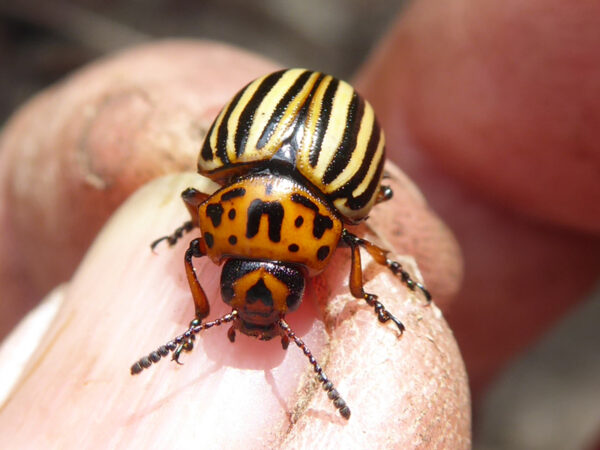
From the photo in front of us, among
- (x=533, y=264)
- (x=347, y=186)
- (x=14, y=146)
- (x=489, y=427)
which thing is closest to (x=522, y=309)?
(x=533, y=264)

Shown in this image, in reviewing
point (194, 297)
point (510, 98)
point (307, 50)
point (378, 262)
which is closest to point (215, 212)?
point (194, 297)

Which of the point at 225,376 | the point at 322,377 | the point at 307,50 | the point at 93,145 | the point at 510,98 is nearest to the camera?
the point at 322,377

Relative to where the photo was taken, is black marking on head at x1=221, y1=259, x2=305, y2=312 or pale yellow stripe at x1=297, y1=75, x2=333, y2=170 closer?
black marking on head at x1=221, y1=259, x2=305, y2=312

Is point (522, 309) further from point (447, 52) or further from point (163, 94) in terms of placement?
point (163, 94)

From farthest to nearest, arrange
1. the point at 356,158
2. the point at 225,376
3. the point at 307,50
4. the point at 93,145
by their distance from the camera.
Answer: the point at 307,50
the point at 93,145
the point at 356,158
the point at 225,376

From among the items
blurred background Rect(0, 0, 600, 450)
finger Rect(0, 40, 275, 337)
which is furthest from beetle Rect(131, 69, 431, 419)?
blurred background Rect(0, 0, 600, 450)

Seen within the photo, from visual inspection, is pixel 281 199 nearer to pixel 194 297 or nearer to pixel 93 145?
pixel 194 297

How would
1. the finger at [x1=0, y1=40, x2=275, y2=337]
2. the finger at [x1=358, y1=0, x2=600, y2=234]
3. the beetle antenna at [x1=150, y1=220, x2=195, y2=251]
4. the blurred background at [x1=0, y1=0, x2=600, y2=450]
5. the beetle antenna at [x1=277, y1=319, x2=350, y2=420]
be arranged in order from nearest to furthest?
the beetle antenna at [x1=277, y1=319, x2=350, y2=420]
the beetle antenna at [x1=150, y1=220, x2=195, y2=251]
the finger at [x1=0, y1=40, x2=275, y2=337]
the finger at [x1=358, y1=0, x2=600, y2=234]
the blurred background at [x1=0, y1=0, x2=600, y2=450]

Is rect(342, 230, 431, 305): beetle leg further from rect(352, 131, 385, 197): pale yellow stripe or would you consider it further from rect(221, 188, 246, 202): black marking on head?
rect(221, 188, 246, 202): black marking on head
